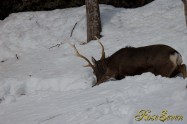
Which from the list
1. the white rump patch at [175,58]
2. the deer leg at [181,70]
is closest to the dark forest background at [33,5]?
the deer leg at [181,70]

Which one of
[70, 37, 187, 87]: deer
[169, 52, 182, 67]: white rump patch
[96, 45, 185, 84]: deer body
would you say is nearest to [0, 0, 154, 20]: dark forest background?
[70, 37, 187, 87]: deer

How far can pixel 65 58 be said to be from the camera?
11102 mm

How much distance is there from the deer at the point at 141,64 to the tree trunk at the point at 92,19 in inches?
97.6

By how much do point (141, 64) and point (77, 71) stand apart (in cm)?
218

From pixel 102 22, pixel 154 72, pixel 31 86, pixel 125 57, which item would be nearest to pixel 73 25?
pixel 102 22

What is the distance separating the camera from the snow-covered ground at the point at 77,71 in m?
6.74

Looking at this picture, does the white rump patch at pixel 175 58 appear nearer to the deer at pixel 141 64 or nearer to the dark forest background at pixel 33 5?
the deer at pixel 141 64

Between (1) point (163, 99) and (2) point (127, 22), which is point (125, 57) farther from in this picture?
(2) point (127, 22)

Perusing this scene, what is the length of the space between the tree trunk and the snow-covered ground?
298 millimetres

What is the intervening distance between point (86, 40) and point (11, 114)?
14.6 feet

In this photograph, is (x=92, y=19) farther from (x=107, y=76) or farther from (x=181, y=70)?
(x=181, y=70)

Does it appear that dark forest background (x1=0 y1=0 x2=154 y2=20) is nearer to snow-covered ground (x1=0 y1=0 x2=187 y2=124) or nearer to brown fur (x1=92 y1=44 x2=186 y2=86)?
snow-covered ground (x1=0 y1=0 x2=187 y2=124)

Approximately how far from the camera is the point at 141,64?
830cm

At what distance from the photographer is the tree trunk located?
11595 millimetres
